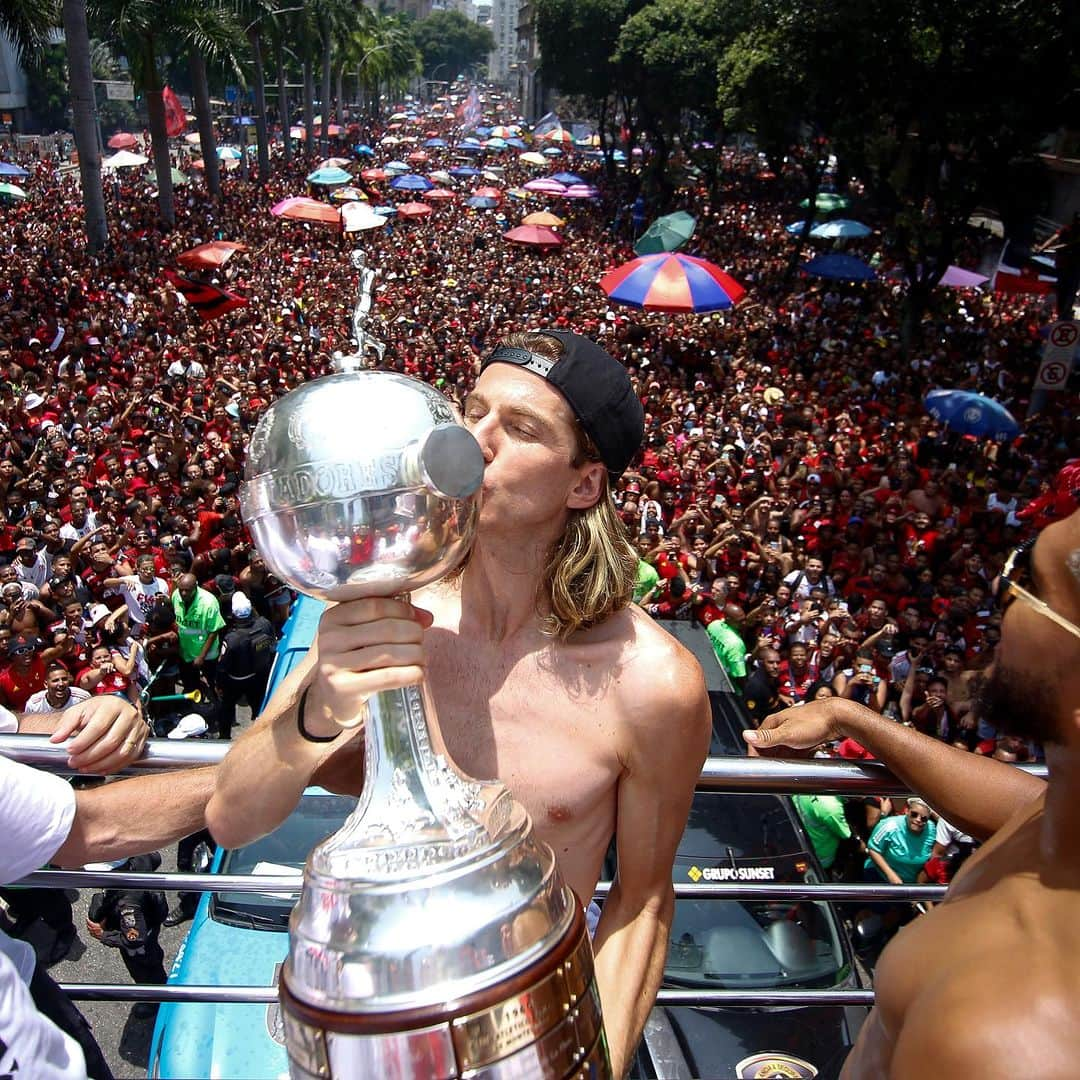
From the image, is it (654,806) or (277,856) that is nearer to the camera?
(654,806)

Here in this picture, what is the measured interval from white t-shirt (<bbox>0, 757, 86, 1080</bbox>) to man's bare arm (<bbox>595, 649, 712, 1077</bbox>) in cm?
84

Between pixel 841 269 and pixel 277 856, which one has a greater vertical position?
pixel 277 856

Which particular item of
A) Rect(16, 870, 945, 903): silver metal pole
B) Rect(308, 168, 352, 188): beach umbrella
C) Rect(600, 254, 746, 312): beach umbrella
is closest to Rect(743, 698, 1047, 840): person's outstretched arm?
Rect(16, 870, 945, 903): silver metal pole

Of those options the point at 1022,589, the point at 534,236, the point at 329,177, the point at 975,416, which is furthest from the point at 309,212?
the point at 1022,589

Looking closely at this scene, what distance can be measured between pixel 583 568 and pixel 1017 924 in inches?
35.1

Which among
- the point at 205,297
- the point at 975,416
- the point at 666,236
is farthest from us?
the point at 666,236

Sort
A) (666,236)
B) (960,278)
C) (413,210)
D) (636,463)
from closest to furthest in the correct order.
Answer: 1. (636,463)
2. (960,278)
3. (666,236)
4. (413,210)

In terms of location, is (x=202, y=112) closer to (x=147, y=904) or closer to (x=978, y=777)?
(x=147, y=904)

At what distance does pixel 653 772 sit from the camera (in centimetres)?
178

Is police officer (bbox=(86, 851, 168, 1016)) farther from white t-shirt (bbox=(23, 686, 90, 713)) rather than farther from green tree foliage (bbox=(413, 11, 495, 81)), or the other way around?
green tree foliage (bbox=(413, 11, 495, 81))

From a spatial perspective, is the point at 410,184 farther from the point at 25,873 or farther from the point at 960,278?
the point at 25,873

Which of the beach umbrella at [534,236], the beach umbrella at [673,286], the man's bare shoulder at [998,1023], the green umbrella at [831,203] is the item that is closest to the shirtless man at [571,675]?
the man's bare shoulder at [998,1023]

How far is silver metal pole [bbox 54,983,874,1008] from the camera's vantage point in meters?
1.84

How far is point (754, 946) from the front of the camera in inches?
189
